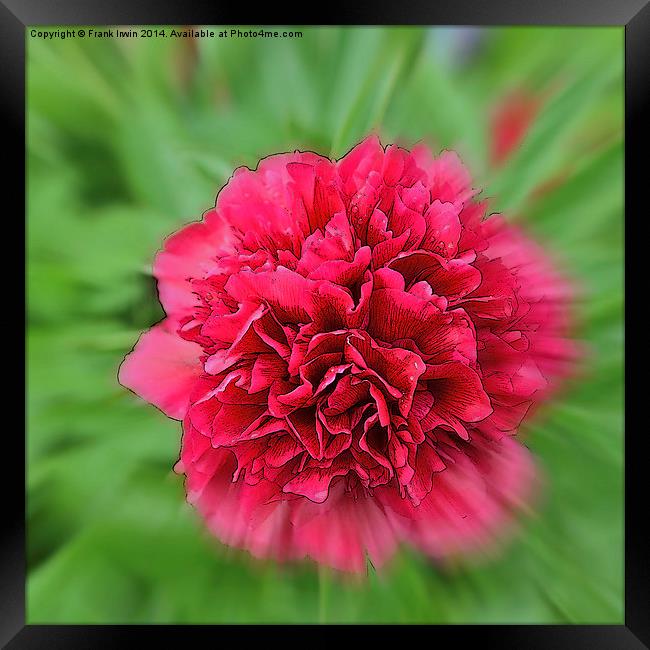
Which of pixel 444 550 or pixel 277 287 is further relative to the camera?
pixel 444 550

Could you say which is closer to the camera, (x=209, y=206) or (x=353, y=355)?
(x=353, y=355)

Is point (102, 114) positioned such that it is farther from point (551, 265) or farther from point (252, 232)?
point (551, 265)

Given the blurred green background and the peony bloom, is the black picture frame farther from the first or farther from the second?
the peony bloom

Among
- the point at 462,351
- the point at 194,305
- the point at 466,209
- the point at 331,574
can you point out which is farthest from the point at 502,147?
the point at 331,574

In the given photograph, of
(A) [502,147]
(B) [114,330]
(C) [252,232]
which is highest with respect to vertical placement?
(A) [502,147]
